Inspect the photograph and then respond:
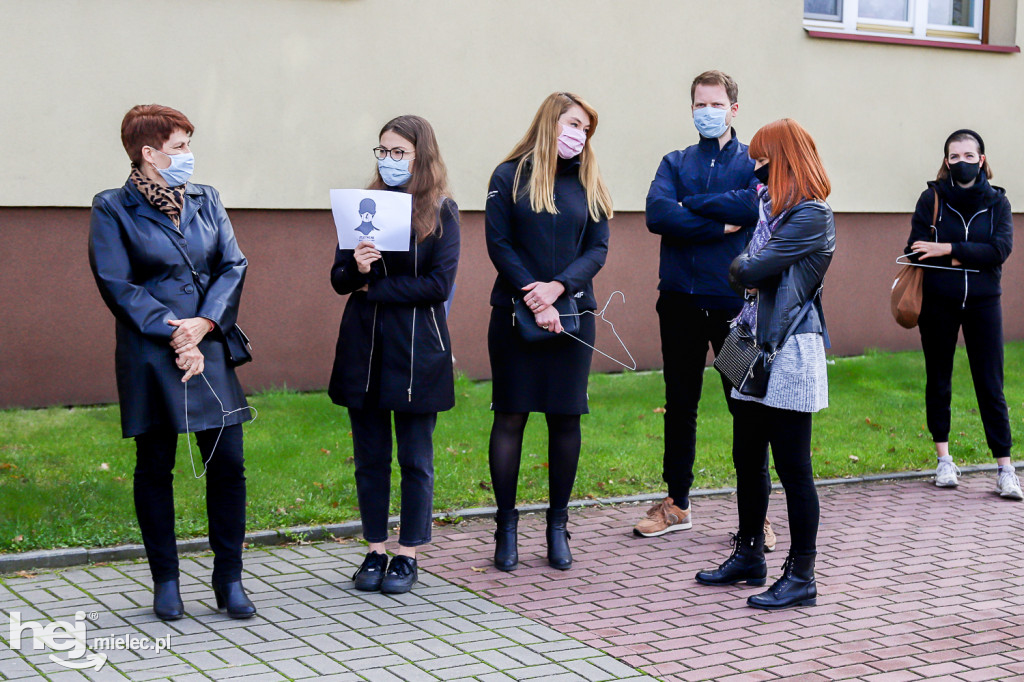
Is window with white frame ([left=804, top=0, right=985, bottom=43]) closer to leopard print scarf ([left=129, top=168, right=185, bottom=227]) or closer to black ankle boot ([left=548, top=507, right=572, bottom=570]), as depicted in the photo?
black ankle boot ([left=548, top=507, right=572, bottom=570])

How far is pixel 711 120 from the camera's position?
638cm

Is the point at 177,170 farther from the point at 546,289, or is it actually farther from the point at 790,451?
the point at 790,451

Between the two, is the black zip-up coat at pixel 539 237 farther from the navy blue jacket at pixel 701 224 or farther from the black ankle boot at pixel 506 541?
the black ankle boot at pixel 506 541

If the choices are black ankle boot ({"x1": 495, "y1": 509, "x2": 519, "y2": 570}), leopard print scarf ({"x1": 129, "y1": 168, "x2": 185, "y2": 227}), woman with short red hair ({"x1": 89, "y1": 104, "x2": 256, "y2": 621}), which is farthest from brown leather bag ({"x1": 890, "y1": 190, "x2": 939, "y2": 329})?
leopard print scarf ({"x1": 129, "y1": 168, "x2": 185, "y2": 227})

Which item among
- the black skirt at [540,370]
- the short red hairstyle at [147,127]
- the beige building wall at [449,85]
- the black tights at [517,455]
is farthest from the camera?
the beige building wall at [449,85]

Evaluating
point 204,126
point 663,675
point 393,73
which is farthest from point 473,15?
point 663,675

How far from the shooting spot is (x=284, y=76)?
406 inches

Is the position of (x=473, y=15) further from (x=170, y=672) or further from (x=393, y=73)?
(x=170, y=672)

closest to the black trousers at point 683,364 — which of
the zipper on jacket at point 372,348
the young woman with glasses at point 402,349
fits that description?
the young woman with glasses at point 402,349

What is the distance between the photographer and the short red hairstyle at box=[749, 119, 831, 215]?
5.37 m

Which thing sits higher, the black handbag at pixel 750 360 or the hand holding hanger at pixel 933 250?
the hand holding hanger at pixel 933 250

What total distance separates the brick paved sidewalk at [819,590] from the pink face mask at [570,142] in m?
2.02

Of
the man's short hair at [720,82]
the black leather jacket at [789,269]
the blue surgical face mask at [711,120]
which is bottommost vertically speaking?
the black leather jacket at [789,269]

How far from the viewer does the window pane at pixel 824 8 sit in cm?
1291
